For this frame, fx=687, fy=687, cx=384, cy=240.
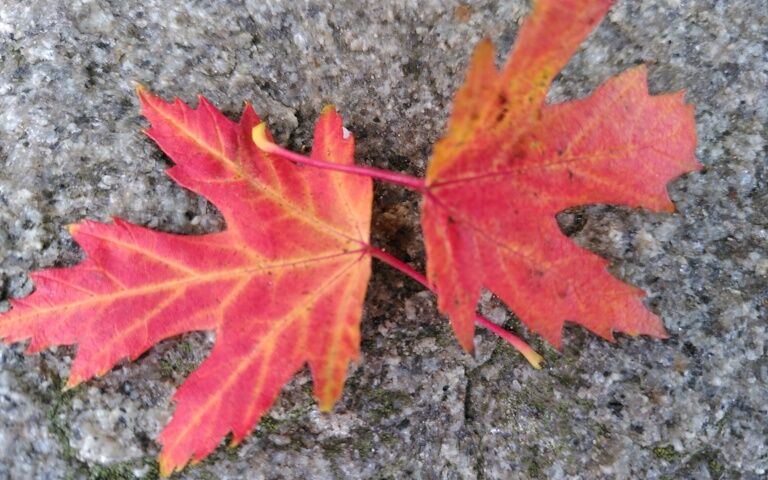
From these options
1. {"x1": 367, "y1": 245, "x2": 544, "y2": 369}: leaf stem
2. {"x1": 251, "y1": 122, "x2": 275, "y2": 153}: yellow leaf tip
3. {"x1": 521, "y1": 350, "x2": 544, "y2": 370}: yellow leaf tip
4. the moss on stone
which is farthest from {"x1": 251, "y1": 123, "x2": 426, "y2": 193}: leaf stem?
the moss on stone

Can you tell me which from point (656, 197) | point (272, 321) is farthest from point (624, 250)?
point (272, 321)

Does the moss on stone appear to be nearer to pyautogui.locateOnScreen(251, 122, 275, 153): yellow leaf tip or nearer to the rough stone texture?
the rough stone texture

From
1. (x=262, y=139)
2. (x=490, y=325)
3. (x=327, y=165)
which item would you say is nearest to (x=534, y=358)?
(x=490, y=325)

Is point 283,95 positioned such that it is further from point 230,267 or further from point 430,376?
point 430,376

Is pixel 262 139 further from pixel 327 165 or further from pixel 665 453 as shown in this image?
A: pixel 665 453

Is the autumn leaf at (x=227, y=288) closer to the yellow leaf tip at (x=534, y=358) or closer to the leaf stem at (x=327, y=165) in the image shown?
the leaf stem at (x=327, y=165)

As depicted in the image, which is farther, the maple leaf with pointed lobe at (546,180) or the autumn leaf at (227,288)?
the autumn leaf at (227,288)

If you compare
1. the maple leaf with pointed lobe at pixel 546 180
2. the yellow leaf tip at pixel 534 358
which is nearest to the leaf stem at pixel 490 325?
the yellow leaf tip at pixel 534 358
